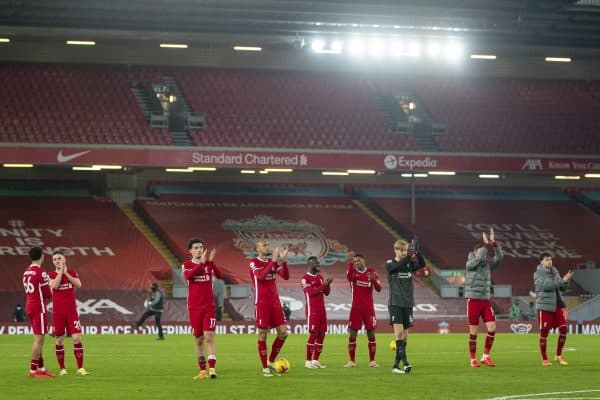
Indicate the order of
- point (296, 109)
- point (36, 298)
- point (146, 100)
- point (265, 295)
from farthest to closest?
1. point (296, 109)
2. point (146, 100)
3. point (265, 295)
4. point (36, 298)

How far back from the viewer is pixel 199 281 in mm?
18734

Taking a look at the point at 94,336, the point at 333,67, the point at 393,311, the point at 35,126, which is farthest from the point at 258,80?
the point at 393,311

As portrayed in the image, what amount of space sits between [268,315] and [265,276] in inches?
27.8

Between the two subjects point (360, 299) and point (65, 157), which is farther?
point (65, 157)

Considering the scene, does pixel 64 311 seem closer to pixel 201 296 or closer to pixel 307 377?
pixel 201 296

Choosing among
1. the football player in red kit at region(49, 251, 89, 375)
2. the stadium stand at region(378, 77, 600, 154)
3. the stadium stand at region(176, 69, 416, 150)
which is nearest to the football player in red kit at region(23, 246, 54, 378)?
the football player in red kit at region(49, 251, 89, 375)

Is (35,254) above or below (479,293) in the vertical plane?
above

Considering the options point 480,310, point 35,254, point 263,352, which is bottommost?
point 263,352

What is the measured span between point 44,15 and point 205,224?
11.4 m

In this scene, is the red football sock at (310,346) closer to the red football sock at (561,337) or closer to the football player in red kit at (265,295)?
the football player in red kit at (265,295)

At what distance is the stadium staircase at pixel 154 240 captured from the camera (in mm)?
45062

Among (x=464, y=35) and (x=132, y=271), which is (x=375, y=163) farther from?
(x=132, y=271)

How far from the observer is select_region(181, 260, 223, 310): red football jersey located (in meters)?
18.7

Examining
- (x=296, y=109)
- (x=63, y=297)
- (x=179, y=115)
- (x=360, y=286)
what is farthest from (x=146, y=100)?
(x=63, y=297)
